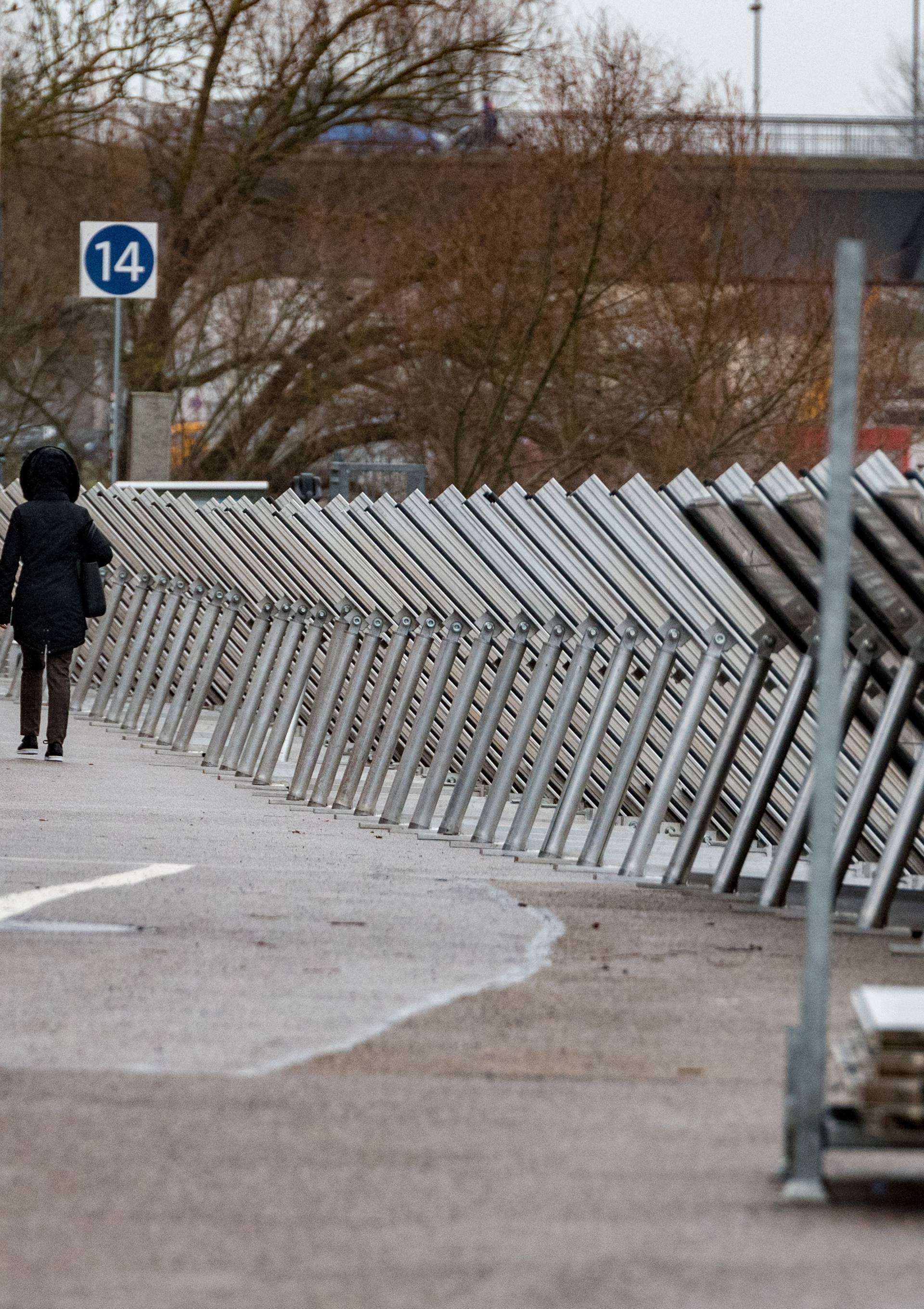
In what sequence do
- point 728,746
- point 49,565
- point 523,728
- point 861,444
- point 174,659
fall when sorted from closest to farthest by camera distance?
point 728,746
point 523,728
point 49,565
point 174,659
point 861,444

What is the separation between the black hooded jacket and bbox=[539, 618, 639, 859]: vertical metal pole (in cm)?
528

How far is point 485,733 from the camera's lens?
10766 mm

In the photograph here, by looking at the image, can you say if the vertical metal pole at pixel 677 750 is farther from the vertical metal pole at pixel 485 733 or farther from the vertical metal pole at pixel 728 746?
the vertical metal pole at pixel 485 733

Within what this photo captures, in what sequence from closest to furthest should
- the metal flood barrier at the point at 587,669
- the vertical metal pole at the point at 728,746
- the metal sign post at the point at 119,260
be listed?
the metal flood barrier at the point at 587,669 < the vertical metal pole at the point at 728,746 < the metal sign post at the point at 119,260

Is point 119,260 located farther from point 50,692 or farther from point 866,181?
point 866,181

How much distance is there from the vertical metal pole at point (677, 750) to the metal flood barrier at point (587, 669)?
1 cm

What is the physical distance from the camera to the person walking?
1463 cm

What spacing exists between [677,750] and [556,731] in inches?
45.0

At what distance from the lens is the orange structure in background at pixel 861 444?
2462 cm

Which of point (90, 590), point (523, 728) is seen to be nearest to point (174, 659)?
point (90, 590)

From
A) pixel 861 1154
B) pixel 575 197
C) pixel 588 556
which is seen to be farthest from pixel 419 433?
pixel 861 1154

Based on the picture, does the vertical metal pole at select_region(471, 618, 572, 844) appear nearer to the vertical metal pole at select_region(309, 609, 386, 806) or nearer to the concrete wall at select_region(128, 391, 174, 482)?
the vertical metal pole at select_region(309, 609, 386, 806)

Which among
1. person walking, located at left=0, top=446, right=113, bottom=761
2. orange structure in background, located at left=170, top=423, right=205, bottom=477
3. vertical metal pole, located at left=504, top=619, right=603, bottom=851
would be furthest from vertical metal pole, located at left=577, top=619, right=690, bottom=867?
orange structure in background, located at left=170, top=423, right=205, bottom=477

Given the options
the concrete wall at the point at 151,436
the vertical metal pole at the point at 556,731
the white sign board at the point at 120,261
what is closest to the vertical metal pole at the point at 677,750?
the vertical metal pole at the point at 556,731
